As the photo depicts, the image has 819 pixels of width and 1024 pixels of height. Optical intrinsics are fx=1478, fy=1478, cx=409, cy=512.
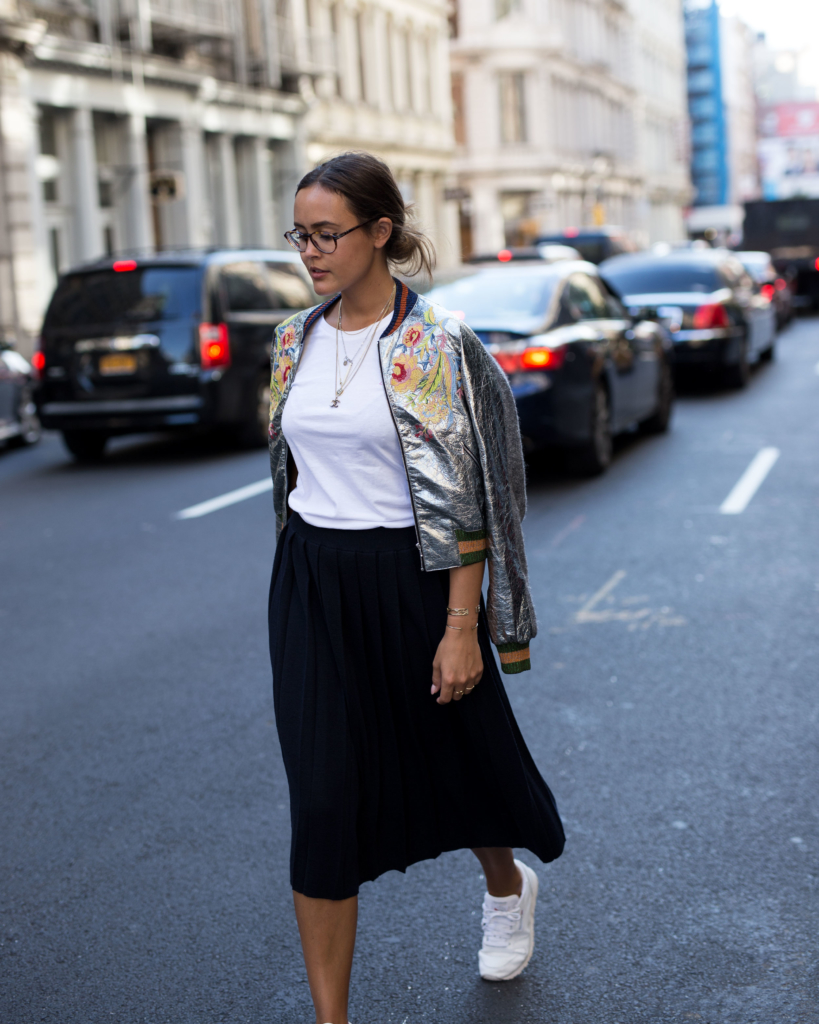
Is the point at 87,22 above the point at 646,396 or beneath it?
above

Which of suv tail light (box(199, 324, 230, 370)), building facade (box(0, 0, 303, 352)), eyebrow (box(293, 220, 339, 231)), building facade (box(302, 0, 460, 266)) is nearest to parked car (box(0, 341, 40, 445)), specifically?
suv tail light (box(199, 324, 230, 370))

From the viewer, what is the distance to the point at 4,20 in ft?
74.8

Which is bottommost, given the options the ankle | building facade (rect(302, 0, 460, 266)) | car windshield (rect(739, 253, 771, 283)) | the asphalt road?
the asphalt road

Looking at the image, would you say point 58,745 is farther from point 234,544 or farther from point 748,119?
point 748,119

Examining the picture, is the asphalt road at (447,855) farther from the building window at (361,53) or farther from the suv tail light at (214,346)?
the building window at (361,53)

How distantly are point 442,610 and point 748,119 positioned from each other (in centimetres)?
14705

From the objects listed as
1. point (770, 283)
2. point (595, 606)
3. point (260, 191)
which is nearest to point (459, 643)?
point (595, 606)

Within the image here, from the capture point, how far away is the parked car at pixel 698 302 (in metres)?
16.4

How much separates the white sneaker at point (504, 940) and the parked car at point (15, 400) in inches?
445

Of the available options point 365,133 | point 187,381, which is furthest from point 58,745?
point 365,133

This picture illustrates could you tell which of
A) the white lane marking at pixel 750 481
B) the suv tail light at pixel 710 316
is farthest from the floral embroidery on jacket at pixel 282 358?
the suv tail light at pixel 710 316

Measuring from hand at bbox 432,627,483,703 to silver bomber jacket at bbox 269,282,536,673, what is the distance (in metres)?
0.10

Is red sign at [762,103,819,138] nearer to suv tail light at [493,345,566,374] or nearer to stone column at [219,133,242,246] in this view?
stone column at [219,133,242,246]

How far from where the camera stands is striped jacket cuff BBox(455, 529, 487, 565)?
9.56 ft
